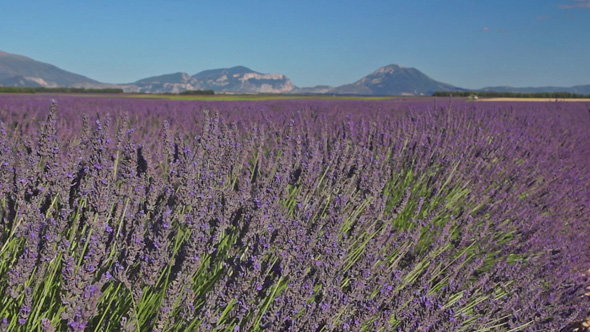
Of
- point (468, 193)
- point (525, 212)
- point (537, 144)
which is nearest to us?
point (525, 212)

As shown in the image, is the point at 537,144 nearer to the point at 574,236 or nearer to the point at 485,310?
the point at 574,236

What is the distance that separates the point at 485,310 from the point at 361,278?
0.96 metres

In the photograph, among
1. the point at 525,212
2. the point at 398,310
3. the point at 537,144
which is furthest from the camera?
the point at 537,144

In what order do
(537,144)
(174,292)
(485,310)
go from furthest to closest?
(537,144) → (485,310) → (174,292)

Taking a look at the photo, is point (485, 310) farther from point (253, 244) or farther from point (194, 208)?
point (194, 208)

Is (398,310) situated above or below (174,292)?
below

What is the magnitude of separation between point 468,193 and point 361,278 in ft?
7.71

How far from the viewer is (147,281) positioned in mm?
1324

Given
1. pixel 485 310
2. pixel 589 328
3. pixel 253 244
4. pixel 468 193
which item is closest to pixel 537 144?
pixel 468 193

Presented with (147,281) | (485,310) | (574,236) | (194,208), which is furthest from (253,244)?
(574,236)

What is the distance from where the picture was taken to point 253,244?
159cm

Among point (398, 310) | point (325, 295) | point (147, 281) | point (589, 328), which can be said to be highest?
point (147, 281)

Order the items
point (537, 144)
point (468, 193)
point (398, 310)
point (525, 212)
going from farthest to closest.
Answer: point (537, 144) < point (468, 193) < point (525, 212) < point (398, 310)

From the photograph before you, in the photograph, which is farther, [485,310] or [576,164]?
[576,164]
